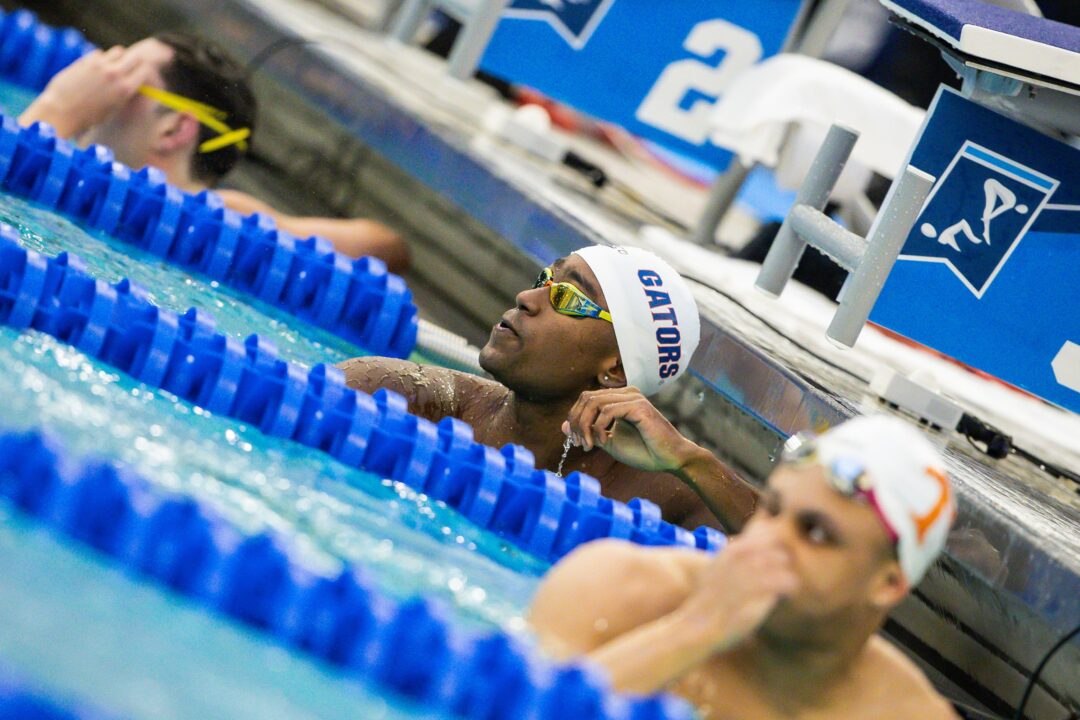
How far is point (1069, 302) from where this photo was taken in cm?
446

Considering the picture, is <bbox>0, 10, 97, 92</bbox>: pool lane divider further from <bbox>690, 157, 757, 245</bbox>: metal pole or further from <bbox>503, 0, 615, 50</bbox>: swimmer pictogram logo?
<bbox>690, 157, 757, 245</bbox>: metal pole

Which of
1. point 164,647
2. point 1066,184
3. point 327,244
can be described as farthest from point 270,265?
point 164,647

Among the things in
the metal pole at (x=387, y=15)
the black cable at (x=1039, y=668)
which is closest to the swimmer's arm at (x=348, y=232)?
the metal pole at (x=387, y=15)

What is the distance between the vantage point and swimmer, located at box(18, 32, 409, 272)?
18.5ft

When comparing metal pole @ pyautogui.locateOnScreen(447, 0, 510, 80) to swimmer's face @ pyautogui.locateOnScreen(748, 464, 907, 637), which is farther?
metal pole @ pyautogui.locateOnScreen(447, 0, 510, 80)

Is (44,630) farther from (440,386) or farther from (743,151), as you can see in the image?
(743,151)

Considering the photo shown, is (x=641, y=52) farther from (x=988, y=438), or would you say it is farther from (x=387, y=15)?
(x=988, y=438)

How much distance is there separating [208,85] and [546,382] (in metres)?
2.35

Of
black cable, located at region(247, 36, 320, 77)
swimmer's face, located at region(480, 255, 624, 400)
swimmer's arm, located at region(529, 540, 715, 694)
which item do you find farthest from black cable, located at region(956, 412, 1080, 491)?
black cable, located at region(247, 36, 320, 77)

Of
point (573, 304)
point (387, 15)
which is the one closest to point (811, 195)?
point (573, 304)

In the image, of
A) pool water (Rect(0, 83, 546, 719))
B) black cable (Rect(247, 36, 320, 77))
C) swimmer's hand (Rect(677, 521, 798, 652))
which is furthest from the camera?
black cable (Rect(247, 36, 320, 77))

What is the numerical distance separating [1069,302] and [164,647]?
321 cm

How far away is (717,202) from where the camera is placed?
701cm

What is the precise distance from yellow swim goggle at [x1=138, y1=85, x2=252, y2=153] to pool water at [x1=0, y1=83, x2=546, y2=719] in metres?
1.11
